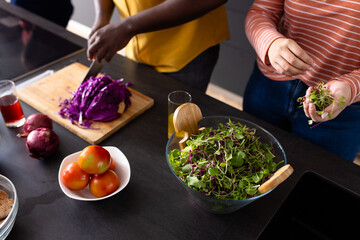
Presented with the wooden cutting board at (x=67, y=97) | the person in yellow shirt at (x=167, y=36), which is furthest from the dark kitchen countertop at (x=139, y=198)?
the person in yellow shirt at (x=167, y=36)

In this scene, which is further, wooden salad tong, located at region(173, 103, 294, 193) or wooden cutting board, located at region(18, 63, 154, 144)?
wooden cutting board, located at region(18, 63, 154, 144)

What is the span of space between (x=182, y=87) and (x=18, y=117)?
660 millimetres

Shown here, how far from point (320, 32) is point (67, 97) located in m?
1.01

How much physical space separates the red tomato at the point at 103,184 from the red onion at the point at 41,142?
0.22 m

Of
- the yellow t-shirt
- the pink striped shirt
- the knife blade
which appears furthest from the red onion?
the pink striped shirt

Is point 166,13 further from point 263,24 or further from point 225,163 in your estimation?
point 225,163

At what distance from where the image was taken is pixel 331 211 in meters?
0.98

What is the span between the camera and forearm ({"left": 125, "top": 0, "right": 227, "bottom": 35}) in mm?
1179

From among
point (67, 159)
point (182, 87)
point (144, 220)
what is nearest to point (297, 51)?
point (182, 87)

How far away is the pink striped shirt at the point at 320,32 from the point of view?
983 millimetres

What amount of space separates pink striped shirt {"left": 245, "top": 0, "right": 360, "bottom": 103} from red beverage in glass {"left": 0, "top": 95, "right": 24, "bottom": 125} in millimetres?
897

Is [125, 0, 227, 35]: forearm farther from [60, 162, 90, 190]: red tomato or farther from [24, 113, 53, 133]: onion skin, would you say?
[60, 162, 90, 190]: red tomato

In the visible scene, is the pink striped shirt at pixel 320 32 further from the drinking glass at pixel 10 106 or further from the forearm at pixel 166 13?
the drinking glass at pixel 10 106

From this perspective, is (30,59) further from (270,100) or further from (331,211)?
(331,211)
